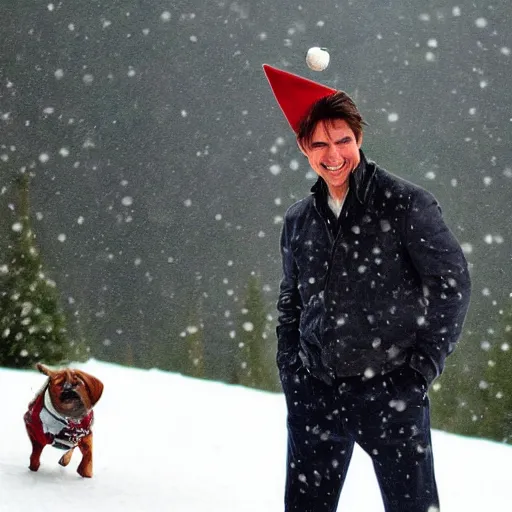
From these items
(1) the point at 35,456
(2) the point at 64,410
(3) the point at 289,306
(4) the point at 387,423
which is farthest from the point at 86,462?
(4) the point at 387,423

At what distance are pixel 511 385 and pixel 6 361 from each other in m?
5.42

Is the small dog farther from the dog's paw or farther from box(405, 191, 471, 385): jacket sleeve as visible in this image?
box(405, 191, 471, 385): jacket sleeve

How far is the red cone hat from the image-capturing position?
2150mm

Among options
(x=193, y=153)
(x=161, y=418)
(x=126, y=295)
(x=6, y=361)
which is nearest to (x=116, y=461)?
(x=161, y=418)

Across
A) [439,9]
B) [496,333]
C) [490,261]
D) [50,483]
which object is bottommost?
[50,483]

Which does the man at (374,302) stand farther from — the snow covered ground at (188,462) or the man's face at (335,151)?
the snow covered ground at (188,462)

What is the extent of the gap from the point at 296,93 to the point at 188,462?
2196 millimetres

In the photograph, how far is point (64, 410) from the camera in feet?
9.61

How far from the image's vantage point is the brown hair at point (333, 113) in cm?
211

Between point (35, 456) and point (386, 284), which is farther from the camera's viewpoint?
point (35, 456)

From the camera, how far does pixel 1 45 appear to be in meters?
7.88

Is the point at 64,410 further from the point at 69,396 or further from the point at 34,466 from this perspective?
the point at 34,466

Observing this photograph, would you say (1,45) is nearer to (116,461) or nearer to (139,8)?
(139,8)

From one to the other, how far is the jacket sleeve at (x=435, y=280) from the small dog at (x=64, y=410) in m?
1.42
